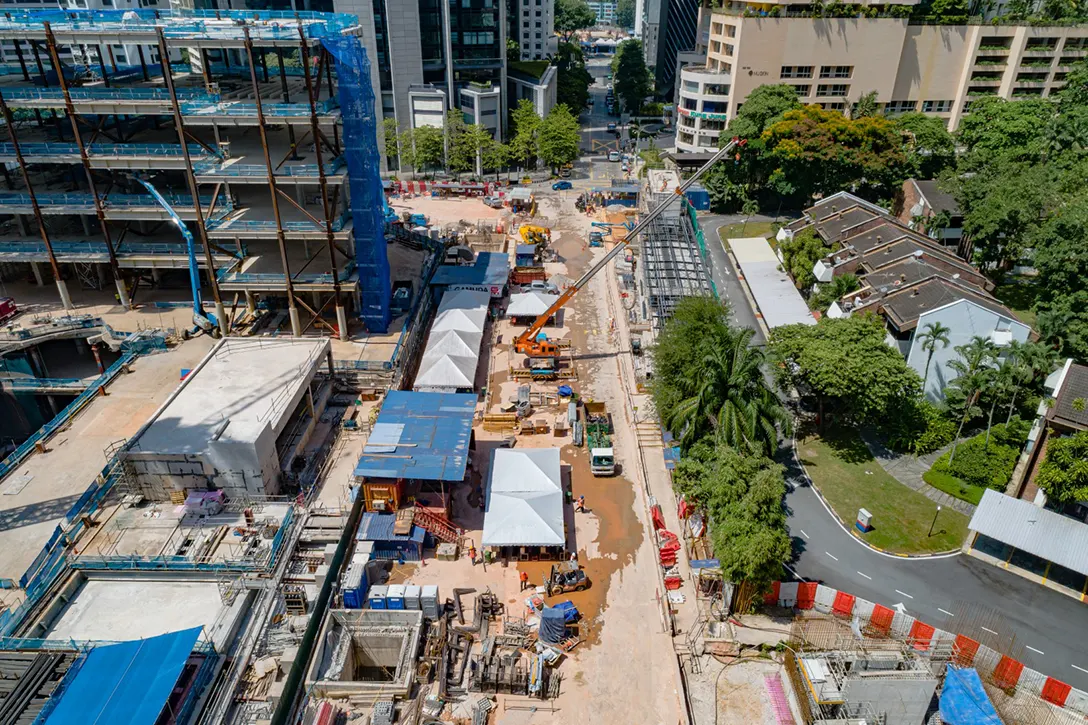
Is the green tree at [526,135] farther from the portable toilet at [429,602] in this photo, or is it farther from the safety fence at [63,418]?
the portable toilet at [429,602]

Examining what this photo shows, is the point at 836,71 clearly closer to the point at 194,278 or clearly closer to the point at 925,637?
the point at 925,637

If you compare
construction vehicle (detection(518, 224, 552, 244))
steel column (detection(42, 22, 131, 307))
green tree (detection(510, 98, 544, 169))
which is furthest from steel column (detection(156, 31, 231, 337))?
green tree (detection(510, 98, 544, 169))

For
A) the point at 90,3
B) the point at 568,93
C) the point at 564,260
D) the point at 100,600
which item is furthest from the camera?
the point at 90,3

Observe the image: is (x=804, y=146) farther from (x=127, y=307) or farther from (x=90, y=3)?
(x=90, y=3)

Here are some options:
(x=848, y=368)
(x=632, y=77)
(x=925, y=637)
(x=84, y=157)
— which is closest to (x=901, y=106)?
(x=632, y=77)

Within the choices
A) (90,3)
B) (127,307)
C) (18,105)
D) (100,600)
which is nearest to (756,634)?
(100,600)

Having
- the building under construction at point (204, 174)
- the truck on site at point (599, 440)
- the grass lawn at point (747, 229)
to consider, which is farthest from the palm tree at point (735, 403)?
the grass lawn at point (747, 229)

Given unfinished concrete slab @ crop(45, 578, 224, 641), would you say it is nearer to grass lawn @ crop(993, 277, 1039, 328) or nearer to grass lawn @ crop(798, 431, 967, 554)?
grass lawn @ crop(798, 431, 967, 554)
